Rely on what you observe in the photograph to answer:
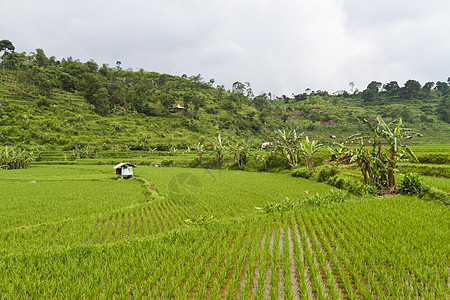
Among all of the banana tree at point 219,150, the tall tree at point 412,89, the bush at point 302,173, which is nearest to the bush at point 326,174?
the bush at point 302,173

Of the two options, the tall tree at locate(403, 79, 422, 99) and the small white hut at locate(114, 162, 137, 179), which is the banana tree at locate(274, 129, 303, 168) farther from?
the tall tree at locate(403, 79, 422, 99)

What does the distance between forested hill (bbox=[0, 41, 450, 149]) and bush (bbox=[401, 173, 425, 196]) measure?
32.4 meters

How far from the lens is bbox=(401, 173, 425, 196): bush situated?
663cm

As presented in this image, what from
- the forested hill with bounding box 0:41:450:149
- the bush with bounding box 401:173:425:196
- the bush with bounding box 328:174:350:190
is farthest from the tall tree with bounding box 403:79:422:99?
the bush with bounding box 401:173:425:196

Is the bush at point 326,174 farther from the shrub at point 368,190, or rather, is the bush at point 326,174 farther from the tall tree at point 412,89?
the tall tree at point 412,89

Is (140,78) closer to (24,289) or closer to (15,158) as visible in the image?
(15,158)

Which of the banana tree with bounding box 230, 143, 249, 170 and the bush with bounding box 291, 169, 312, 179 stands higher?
the banana tree with bounding box 230, 143, 249, 170

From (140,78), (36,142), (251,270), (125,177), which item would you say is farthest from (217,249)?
(140,78)

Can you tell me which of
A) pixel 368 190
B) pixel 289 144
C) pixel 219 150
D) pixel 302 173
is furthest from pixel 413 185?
pixel 219 150

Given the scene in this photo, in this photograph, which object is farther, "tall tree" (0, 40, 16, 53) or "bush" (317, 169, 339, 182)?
"tall tree" (0, 40, 16, 53)

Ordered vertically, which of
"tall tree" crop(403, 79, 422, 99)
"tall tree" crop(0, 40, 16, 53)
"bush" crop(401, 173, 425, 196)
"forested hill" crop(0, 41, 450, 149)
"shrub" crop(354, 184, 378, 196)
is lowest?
"shrub" crop(354, 184, 378, 196)

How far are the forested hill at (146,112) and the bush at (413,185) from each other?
32382 mm

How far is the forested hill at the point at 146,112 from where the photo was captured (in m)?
37.8

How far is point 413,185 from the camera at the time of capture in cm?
681
